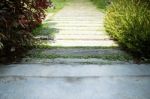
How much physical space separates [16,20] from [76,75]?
1568 mm

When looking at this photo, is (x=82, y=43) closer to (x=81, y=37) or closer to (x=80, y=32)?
(x=81, y=37)

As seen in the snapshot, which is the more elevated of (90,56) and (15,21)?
(15,21)

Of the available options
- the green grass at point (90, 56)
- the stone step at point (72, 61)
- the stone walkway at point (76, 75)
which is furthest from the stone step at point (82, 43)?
the stone step at point (72, 61)

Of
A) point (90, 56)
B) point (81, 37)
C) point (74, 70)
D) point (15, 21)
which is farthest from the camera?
point (81, 37)

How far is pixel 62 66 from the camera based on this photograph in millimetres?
5176

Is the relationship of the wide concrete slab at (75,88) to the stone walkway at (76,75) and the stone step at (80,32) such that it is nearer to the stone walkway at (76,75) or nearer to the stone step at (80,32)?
the stone walkway at (76,75)

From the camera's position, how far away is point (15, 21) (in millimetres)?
5441

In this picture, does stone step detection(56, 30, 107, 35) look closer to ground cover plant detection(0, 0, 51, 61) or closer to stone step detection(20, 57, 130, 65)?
ground cover plant detection(0, 0, 51, 61)

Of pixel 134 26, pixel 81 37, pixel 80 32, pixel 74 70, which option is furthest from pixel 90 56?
pixel 80 32

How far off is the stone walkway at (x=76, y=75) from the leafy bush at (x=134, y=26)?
0.27m

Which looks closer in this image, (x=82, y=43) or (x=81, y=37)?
(x=82, y=43)

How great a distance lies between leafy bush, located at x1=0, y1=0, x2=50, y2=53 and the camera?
5.40 metres

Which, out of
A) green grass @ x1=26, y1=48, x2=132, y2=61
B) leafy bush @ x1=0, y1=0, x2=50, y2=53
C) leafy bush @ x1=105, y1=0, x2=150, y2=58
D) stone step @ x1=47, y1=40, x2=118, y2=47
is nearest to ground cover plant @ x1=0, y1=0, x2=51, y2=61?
leafy bush @ x1=0, y1=0, x2=50, y2=53

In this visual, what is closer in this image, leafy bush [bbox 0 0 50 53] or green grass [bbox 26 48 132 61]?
leafy bush [bbox 0 0 50 53]
